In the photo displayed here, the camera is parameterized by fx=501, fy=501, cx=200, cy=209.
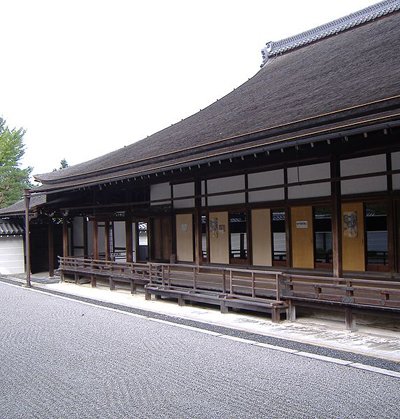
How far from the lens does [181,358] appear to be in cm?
662

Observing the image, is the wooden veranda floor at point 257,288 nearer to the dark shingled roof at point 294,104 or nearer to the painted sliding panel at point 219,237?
the painted sliding panel at point 219,237

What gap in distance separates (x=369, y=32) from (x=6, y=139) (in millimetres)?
27890

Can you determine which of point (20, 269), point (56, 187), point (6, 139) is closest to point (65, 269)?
point (56, 187)

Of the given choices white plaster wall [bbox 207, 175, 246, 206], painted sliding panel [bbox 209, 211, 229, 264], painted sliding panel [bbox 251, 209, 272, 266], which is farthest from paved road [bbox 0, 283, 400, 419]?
white plaster wall [bbox 207, 175, 246, 206]

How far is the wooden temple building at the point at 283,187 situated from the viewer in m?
8.41

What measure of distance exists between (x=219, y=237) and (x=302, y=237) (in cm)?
255

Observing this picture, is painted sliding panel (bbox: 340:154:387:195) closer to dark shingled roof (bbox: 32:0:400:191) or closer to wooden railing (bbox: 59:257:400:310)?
dark shingled roof (bbox: 32:0:400:191)

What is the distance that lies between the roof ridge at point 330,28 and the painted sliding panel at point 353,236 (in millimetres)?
7084

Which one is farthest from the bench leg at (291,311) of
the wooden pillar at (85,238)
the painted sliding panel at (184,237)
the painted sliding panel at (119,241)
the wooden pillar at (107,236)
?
the wooden pillar at (85,238)

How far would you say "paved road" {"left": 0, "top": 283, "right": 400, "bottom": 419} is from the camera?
182 inches

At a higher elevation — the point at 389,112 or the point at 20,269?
the point at 389,112

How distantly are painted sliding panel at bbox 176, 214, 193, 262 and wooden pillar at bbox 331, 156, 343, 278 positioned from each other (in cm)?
496

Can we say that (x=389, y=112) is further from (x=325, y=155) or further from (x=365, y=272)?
(x=365, y=272)

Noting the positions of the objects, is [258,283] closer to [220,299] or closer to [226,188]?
[220,299]
